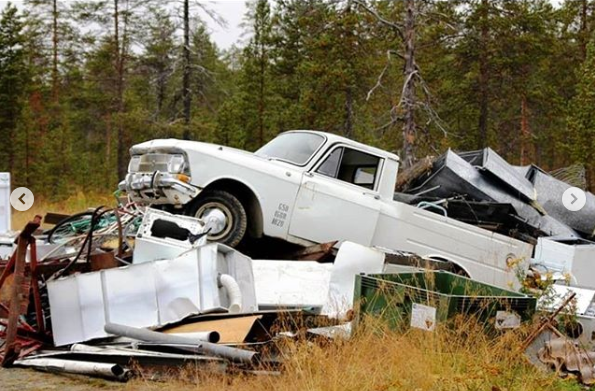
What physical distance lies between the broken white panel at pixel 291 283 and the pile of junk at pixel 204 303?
1 cm

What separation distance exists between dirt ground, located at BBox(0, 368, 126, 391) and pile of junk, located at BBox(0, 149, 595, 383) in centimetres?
7

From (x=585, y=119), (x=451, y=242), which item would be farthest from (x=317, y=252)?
(x=585, y=119)

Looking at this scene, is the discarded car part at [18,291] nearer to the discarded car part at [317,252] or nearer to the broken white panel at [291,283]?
the broken white panel at [291,283]

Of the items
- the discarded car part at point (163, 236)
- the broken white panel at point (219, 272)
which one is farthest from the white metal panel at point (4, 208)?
the broken white panel at point (219, 272)

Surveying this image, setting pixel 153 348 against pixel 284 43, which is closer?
pixel 153 348

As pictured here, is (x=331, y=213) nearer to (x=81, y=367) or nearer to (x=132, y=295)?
(x=132, y=295)

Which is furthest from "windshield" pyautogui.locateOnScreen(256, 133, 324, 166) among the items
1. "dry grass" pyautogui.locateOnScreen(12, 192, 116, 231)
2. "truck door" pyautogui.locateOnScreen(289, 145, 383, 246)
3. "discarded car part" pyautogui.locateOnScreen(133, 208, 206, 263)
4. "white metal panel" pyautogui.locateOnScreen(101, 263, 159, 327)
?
"dry grass" pyautogui.locateOnScreen(12, 192, 116, 231)

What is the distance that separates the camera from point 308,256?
9.76 metres

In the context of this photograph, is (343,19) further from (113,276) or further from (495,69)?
(113,276)

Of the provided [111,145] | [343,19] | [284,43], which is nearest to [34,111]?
[111,145]

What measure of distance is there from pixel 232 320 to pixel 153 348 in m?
0.72

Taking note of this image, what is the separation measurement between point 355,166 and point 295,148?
2.90ft

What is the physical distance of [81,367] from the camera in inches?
239

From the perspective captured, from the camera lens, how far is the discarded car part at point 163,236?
803cm
